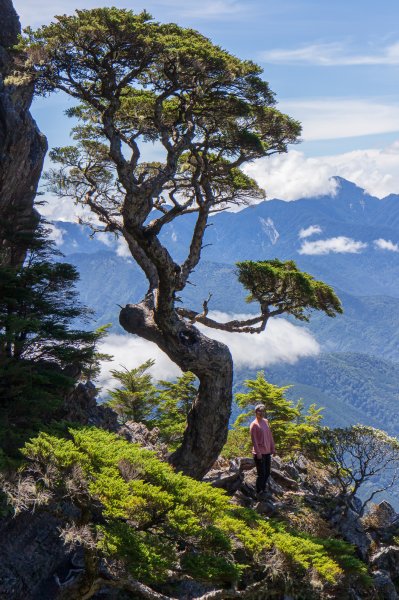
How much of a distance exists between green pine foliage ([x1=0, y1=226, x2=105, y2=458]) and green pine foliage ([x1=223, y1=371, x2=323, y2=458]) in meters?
9.26

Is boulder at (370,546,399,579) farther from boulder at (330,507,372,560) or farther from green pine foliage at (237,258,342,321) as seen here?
green pine foliage at (237,258,342,321)

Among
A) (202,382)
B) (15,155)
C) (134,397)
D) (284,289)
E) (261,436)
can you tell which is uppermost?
(15,155)

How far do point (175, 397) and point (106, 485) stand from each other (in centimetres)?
2160

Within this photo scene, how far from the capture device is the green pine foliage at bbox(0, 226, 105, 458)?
14148 millimetres

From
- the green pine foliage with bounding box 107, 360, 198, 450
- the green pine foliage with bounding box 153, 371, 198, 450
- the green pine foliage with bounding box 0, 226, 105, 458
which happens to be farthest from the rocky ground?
the green pine foliage with bounding box 107, 360, 198, 450

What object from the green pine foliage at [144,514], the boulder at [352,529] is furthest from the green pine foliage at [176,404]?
the green pine foliage at [144,514]

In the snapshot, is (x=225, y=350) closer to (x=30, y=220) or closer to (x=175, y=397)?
(x=30, y=220)

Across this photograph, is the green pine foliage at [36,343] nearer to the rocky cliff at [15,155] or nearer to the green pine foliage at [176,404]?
the rocky cliff at [15,155]

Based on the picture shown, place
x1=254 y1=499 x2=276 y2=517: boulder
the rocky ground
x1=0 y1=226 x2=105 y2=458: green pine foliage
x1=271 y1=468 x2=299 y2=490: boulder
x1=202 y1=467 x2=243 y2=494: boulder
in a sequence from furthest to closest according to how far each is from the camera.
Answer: x1=271 y1=468 x2=299 y2=490: boulder < x1=202 y1=467 x2=243 y2=494: boulder < x1=254 y1=499 x2=276 y2=517: boulder < x1=0 y1=226 x2=105 y2=458: green pine foliage < the rocky ground

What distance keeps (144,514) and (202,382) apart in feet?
23.2

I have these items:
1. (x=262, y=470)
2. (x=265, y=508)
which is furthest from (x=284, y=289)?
(x=265, y=508)

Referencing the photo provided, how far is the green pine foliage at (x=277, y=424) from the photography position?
23.7 meters

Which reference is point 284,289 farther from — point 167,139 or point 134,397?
point 134,397

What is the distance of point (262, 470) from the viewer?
1722 centimetres
